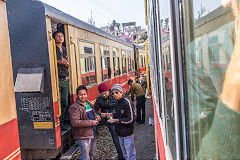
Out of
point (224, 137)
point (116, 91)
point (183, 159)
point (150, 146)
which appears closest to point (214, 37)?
point (224, 137)

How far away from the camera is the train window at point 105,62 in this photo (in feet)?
27.9

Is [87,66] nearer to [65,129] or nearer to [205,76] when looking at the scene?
[65,129]

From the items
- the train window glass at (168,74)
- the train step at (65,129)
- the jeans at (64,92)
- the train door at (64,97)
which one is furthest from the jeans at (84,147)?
the train window glass at (168,74)

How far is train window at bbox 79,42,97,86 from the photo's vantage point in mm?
6254

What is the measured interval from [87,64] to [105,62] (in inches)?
89.1

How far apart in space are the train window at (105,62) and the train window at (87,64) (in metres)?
1.14

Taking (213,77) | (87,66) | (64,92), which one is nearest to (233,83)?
(213,77)

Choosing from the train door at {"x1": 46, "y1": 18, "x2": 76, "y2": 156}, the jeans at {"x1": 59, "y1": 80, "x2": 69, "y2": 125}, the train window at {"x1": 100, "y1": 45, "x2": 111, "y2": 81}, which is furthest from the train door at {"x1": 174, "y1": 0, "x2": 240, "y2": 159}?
the train window at {"x1": 100, "y1": 45, "x2": 111, "y2": 81}

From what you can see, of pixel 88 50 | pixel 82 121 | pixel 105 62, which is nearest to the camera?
pixel 82 121

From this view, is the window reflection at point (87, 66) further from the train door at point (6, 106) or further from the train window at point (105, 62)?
the train door at point (6, 106)

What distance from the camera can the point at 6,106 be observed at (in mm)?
2621

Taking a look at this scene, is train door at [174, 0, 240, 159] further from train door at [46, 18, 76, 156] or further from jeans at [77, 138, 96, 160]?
train door at [46, 18, 76, 156]

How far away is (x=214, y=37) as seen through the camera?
0.65 metres

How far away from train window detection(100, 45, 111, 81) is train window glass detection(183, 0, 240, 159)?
300 inches
